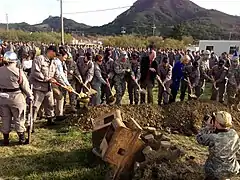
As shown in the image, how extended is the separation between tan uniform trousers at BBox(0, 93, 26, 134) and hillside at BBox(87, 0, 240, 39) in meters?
89.7

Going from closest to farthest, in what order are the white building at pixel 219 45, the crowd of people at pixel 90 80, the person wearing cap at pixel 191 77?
the crowd of people at pixel 90 80 < the person wearing cap at pixel 191 77 < the white building at pixel 219 45

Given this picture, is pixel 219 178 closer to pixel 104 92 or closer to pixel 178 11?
pixel 104 92

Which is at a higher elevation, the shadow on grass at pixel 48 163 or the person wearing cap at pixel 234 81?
the person wearing cap at pixel 234 81

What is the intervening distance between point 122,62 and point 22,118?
425 centimetres

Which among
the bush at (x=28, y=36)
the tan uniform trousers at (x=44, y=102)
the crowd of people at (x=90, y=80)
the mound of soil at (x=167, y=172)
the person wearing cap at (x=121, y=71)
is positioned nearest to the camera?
the mound of soil at (x=167, y=172)

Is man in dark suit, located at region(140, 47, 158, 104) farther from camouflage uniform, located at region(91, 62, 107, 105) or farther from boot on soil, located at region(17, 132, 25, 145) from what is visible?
boot on soil, located at region(17, 132, 25, 145)

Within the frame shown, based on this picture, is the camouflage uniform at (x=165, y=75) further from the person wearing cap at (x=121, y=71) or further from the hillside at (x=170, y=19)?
the hillside at (x=170, y=19)

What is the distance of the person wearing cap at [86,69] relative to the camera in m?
9.91

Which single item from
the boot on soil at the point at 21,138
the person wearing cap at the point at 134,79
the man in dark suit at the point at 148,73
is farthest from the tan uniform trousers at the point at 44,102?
the man in dark suit at the point at 148,73

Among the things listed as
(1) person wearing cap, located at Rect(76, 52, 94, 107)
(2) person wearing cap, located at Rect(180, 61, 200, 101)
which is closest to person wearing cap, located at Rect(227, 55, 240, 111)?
(2) person wearing cap, located at Rect(180, 61, 200, 101)

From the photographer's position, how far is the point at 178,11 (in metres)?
166

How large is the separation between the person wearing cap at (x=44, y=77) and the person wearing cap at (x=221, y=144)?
13.5ft

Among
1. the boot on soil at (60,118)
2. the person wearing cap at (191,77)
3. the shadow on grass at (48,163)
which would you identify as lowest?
the shadow on grass at (48,163)

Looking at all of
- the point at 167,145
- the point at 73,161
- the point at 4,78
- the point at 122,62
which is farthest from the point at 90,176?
the point at 122,62
